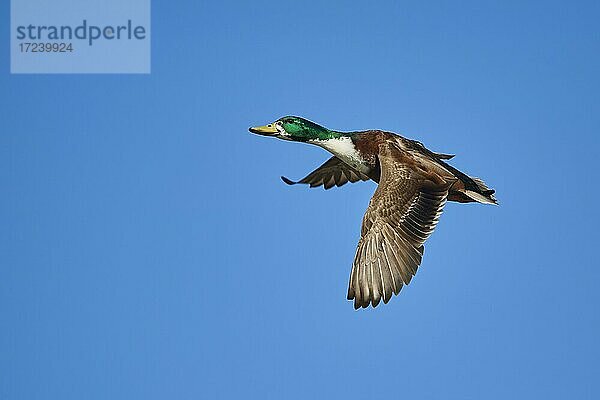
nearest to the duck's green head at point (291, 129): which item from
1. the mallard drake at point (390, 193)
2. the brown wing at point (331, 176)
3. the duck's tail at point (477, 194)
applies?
the mallard drake at point (390, 193)

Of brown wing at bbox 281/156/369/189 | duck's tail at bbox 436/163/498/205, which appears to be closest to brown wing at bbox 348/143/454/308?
duck's tail at bbox 436/163/498/205

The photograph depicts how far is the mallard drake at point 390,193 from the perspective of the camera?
1328 cm

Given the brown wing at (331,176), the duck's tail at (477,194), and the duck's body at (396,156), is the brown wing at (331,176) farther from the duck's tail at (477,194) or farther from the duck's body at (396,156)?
the duck's tail at (477,194)

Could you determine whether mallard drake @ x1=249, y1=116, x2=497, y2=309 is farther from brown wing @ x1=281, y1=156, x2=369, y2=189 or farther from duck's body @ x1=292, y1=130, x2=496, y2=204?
brown wing @ x1=281, y1=156, x2=369, y2=189

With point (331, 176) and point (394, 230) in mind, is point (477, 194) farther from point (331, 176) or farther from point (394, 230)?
point (331, 176)

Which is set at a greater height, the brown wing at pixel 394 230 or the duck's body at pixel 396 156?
the duck's body at pixel 396 156

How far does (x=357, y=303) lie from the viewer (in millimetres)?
13141

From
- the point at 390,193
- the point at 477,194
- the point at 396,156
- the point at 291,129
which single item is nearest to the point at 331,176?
the point at 291,129

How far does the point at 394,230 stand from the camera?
13695 millimetres

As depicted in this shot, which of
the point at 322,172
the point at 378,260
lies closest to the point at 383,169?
the point at 378,260

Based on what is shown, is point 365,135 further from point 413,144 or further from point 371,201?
point 371,201

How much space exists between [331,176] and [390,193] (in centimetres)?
372

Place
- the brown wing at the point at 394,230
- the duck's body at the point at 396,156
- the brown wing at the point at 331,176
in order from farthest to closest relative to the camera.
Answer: the brown wing at the point at 331,176 → the duck's body at the point at 396,156 → the brown wing at the point at 394,230

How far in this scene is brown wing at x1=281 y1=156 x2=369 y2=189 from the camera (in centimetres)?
1756
